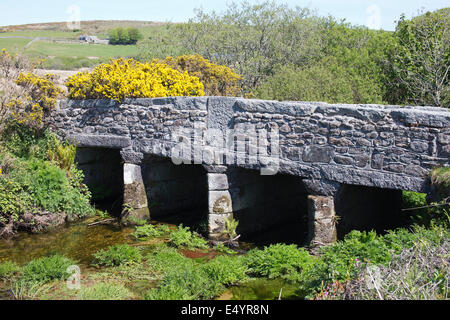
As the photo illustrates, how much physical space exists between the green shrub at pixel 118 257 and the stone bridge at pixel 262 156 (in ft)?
6.44

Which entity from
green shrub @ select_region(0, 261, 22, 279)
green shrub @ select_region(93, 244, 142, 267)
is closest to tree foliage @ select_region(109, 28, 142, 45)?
Answer: green shrub @ select_region(93, 244, 142, 267)

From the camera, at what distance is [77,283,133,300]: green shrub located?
616 cm

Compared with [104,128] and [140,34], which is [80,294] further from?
[140,34]

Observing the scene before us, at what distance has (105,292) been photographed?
20.9ft

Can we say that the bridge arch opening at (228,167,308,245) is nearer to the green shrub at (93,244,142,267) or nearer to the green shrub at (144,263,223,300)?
the green shrub at (93,244,142,267)

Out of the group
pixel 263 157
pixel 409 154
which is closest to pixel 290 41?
pixel 263 157

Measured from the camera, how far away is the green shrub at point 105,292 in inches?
242

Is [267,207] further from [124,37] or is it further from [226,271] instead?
[124,37]

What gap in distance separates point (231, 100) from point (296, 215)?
12.8 feet

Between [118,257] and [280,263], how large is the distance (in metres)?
2.75

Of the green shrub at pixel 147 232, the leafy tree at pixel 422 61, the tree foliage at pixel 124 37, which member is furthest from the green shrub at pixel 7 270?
the tree foliage at pixel 124 37

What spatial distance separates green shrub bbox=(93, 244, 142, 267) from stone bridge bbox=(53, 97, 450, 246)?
6.44 feet

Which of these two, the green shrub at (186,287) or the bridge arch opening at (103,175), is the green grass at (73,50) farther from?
the green shrub at (186,287)

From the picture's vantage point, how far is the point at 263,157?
857 centimetres
